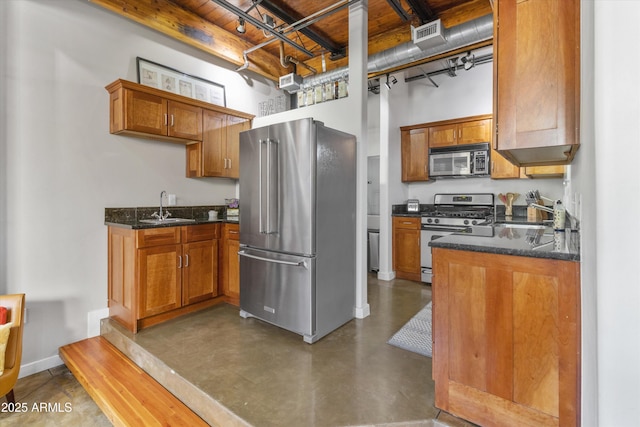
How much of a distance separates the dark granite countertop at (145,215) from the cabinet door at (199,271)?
277 mm

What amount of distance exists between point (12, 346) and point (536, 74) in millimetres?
3635

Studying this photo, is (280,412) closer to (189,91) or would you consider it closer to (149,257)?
(149,257)

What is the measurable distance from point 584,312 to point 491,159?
3.50 meters

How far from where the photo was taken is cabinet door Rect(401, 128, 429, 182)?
475cm

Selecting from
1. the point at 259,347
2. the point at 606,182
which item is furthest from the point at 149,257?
the point at 606,182

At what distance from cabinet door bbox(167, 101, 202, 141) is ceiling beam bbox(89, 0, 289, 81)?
0.88m

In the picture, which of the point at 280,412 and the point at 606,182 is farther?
the point at 280,412

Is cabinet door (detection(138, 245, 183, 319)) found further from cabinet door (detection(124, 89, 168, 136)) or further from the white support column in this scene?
the white support column

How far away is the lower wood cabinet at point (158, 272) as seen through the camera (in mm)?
2699

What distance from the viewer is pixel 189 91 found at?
3596 mm

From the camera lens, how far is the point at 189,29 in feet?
11.6

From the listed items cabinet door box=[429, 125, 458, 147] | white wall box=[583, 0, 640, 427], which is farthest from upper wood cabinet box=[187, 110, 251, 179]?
white wall box=[583, 0, 640, 427]

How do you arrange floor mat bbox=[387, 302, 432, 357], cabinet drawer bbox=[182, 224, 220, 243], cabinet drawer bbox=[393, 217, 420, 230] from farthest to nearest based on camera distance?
cabinet drawer bbox=[393, 217, 420, 230] → cabinet drawer bbox=[182, 224, 220, 243] → floor mat bbox=[387, 302, 432, 357]

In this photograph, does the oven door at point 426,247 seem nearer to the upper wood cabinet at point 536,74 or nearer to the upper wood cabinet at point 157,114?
the upper wood cabinet at point 536,74
